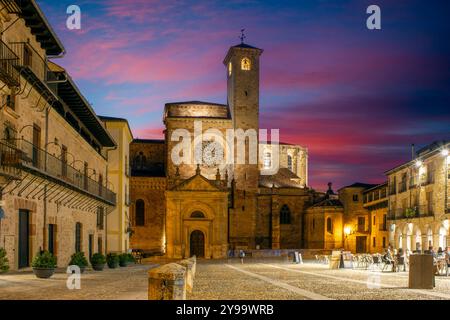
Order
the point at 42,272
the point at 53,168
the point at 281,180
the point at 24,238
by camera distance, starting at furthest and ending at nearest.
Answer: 1. the point at 281,180
2. the point at 53,168
3. the point at 24,238
4. the point at 42,272

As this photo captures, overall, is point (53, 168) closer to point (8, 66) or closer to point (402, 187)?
Result: point (8, 66)

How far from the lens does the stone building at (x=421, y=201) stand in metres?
40.2

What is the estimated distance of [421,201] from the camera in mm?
44812

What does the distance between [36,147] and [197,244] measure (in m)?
37.2

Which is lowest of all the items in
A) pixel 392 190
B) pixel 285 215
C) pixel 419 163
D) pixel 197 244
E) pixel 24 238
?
pixel 197 244

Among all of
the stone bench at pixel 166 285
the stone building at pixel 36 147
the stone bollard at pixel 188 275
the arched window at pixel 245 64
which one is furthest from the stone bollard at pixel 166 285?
the arched window at pixel 245 64

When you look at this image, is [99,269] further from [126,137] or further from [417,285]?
[126,137]

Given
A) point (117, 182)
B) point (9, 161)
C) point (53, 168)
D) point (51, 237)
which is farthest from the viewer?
point (117, 182)

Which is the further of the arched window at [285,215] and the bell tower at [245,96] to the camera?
the arched window at [285,215]

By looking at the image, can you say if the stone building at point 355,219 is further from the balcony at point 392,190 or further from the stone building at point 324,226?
the balcony at point 392,190

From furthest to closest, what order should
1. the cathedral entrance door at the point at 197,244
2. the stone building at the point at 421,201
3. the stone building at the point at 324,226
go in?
the stone building at the point at 324,226, the cathedral entrance door at the point at 197,244, the stone building at the point at 421,201

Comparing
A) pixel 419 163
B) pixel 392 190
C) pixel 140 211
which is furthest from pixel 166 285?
pixel 140 211

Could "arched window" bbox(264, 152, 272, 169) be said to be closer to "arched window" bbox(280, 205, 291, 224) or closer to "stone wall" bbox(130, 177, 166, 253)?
"arched window" bbox(280, 205, 291, 224)

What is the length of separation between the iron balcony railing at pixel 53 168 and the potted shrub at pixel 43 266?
274 cm
